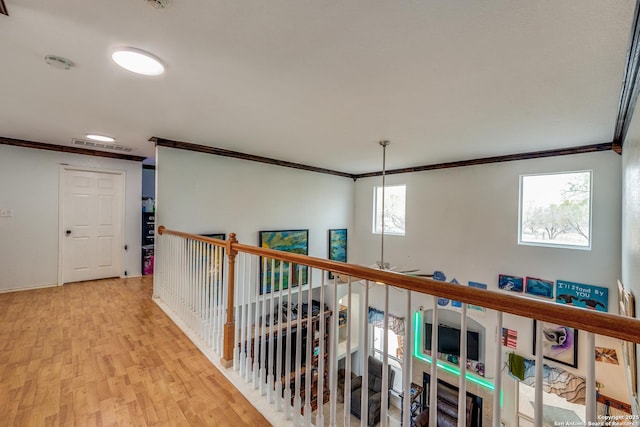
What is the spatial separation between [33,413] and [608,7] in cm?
392

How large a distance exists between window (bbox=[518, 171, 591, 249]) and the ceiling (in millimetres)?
813

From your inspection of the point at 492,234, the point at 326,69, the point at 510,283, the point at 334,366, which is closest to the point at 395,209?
the point at 492,234

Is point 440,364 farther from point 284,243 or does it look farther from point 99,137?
point 99,137

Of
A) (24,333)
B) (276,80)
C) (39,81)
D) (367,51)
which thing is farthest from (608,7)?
(24,333)

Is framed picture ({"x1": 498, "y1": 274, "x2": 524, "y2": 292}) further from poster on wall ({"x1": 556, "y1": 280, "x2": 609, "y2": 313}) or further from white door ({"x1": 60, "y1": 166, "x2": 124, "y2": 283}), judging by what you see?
white door ({"x1": 60, "y1": 166, "x2": 124, "y2": 283})

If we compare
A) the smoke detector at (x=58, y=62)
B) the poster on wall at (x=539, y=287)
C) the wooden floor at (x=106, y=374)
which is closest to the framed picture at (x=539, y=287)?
the poster on wall at (x=539, y=287)

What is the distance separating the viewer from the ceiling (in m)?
1.39

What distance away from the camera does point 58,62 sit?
1.86 metres

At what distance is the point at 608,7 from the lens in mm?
1320

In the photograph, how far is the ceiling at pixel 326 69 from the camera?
139 centimetres

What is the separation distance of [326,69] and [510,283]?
4.51 meters

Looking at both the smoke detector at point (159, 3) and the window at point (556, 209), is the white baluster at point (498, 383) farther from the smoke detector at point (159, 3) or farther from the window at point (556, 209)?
the window at point (556, 209)

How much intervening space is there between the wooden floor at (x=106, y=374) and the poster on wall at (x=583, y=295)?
14.7 ft

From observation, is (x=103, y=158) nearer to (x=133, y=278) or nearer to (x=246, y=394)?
(x=133, y=278)
